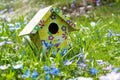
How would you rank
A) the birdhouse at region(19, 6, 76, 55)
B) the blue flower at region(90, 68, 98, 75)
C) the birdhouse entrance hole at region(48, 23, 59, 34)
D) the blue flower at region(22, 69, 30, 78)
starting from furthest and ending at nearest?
the birdhouse entrance hole at region(48, 23, 59, 34), the birdhouse at region(19, 6, 76, 55), the blue flower at region(90, 68, 98, 75), the blue flower at region(22, 69, 30, 78)

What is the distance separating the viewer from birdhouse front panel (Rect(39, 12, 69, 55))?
350 cm

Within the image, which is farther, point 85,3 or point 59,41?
point 85,3

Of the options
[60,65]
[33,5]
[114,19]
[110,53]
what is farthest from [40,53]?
[33,5]

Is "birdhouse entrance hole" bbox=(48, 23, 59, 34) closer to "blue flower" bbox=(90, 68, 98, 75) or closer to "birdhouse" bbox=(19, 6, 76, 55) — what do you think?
"birdhouse" bbox=(19, 6, 76, 55)

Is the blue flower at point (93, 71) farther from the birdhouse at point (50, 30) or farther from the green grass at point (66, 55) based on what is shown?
the birdhouse at point (50, 30)

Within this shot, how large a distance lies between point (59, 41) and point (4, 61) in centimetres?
68

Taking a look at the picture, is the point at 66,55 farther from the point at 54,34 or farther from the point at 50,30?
the point at 50,30

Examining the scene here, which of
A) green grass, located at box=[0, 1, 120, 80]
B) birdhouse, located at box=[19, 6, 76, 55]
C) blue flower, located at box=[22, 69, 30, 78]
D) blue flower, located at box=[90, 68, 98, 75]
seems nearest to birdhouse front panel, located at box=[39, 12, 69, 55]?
birdhouse, located at box=[19, 6, 76, 55]

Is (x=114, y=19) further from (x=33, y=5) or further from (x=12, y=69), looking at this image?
(x=12, y=69)

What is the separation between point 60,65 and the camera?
3000 mm

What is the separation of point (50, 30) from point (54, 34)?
118mm

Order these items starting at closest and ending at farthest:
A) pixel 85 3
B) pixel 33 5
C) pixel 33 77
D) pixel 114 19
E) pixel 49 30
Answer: pixel 33 77
pixel 49 30
pixel 114 19
pixel 85 3
pixel 33 5

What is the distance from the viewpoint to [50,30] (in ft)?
12.2

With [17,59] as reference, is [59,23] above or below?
above
